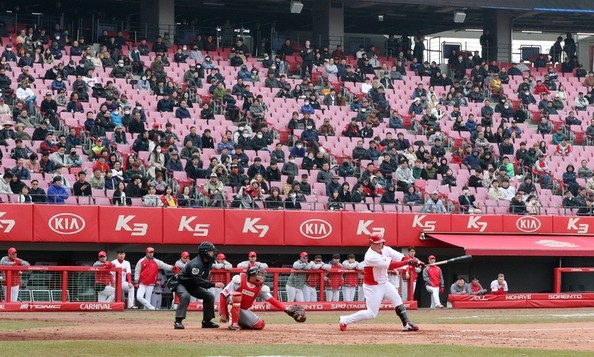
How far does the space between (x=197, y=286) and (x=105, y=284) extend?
9.04 metres

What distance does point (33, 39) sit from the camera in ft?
128

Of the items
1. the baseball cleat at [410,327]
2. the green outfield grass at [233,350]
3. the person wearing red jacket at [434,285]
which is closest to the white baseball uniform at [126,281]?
the person wearing red jacket at [434,285]

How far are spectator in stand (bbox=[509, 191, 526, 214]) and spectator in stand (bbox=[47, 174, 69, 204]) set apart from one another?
13220 millimetres

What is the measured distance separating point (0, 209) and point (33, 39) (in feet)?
35.3

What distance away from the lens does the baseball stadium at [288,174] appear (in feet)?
87.4

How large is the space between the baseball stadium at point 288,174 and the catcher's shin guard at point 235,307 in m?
0.05

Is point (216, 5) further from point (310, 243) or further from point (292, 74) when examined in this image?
point (310, 243)

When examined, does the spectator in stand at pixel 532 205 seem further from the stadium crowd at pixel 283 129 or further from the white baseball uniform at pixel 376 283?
the white baseball uniform at pixel 376 283

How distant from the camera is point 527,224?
1428 inches

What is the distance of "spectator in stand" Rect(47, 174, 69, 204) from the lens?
3030 centimetres

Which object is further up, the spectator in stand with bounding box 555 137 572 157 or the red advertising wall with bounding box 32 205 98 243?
the spectator in stand with bounding box 555 137 572 157

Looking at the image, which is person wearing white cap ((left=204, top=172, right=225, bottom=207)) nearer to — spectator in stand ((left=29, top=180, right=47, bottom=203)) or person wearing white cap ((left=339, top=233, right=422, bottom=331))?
spectator in stand ((left=29, top=180, right=47, bottom=203))

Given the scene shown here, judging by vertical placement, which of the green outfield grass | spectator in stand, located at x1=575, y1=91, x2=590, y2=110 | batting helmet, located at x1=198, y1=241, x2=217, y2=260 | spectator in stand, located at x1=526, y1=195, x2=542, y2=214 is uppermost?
Result: spectator in stand, located at x1=575, y1=91, x2=590, y2=110

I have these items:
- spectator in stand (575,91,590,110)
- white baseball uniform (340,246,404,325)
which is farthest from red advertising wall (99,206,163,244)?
spectator in stand (575,91,590,110)
